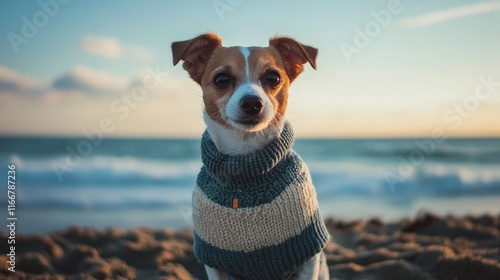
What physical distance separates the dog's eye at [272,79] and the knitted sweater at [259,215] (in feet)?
0.95

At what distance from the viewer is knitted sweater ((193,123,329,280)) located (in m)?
2.26

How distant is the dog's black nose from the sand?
1.35 meters

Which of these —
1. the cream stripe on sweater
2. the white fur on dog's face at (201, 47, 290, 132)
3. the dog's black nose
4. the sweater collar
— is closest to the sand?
the cream stripe on sweater

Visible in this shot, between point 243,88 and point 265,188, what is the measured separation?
49 cm

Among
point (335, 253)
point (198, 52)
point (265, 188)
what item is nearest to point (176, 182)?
point (335, 253)

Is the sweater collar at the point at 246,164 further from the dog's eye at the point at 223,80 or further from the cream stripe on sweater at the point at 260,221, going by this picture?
the dog's eye at the point at 223,80

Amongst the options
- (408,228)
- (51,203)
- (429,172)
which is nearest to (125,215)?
(51,203)

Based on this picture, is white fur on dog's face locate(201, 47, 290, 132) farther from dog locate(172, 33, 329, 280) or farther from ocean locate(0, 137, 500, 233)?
ocean locate(0, 137, 500, 233)

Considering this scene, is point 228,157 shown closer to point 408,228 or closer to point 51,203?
point 408,228

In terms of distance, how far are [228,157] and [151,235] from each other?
2.29 meters

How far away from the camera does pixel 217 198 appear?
2.32 m

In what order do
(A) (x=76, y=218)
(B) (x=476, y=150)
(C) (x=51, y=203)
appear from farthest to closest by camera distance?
1. (B) (x=476, y=150)
2. (C) (x=51, y=203)
3. (A) (x=76, y=218)

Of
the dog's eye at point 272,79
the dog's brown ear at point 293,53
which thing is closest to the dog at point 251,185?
the dog's eye at point 272,79

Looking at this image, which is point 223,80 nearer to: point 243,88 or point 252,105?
point 243,88
